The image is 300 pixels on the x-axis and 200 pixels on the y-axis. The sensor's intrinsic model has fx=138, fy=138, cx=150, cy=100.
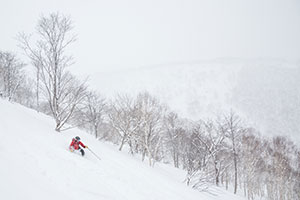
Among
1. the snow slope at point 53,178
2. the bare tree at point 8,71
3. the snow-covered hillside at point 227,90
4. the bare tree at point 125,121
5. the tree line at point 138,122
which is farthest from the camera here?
the snow-covered hillside at point 227,90

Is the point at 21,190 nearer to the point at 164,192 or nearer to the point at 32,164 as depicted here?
the point at 32,164

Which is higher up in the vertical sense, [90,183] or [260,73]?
[260,73]

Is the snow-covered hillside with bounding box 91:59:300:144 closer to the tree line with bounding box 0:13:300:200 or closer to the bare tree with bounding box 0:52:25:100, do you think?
the tree line with bounding box 0:13:300:200

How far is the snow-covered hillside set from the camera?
265 feet

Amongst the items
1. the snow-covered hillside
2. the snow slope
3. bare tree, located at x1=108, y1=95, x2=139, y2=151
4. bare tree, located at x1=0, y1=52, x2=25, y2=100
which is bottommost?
the snow slope

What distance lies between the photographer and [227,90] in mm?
114062

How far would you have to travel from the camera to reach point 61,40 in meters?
9.83

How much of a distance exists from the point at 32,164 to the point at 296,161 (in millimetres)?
38491

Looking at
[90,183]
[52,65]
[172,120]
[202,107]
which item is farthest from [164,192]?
[202,107]

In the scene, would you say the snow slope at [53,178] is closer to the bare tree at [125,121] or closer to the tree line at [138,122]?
the tree line at [138,122]

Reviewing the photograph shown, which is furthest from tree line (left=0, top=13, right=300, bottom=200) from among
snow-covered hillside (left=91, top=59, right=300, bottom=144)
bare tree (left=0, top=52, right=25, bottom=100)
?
snow-covered hillside (left=91, top=59, right=300, bottom=144)

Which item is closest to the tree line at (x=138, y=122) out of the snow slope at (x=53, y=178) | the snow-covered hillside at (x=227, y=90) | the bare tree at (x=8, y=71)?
the bare tree at (x=8, y=71)

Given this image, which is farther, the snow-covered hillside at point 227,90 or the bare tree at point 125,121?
the snow-covered hillside at point 227,90

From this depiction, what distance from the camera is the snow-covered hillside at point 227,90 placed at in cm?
8062
